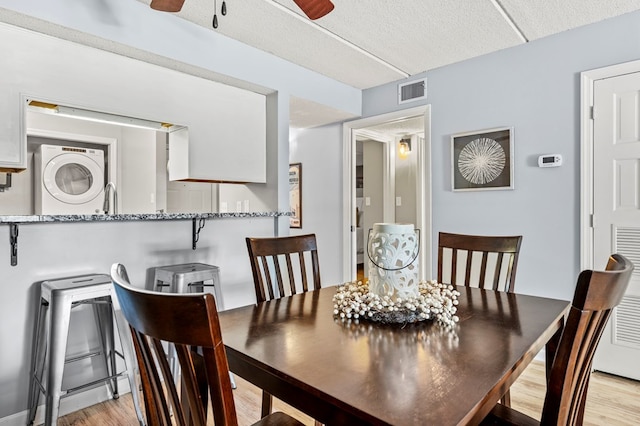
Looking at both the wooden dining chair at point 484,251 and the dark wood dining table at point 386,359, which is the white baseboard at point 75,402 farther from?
the wooden dining chair at point 484,251

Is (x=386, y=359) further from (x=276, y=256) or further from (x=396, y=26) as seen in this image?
(x=396, y=26)

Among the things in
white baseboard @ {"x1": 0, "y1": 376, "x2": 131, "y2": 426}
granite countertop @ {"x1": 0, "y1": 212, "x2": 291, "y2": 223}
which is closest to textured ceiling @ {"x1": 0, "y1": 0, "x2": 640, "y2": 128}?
granite countertop @ {"x1": 0, "y1": 212, "x2": 291, "y2": 223}

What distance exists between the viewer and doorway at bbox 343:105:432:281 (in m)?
3.45

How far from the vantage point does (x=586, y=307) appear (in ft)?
2.47

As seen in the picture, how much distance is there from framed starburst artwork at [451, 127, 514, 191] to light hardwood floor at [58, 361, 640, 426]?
1442 mm

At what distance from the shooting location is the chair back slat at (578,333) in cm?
76

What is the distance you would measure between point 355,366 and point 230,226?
2048 millimetres

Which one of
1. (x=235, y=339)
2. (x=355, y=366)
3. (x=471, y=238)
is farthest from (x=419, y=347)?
(x=471, y=238)

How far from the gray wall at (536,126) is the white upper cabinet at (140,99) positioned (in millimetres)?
1705

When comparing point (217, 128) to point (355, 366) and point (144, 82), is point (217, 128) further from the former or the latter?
point (355, 366)

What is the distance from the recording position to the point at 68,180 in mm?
3814

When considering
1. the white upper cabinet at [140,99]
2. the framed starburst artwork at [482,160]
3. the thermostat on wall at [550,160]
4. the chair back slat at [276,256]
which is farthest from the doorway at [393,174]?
the chair back slat at [276,256]

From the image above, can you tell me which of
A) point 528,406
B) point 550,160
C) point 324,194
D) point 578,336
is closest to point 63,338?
point 578,336

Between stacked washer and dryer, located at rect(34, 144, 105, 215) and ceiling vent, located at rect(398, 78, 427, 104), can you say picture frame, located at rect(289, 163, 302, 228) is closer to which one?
ceiling vent, located at rect(398, 78, 427, 104)
